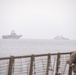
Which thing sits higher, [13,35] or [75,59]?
[13,35]

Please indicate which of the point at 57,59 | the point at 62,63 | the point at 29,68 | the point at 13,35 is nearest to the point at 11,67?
the point at 29,68

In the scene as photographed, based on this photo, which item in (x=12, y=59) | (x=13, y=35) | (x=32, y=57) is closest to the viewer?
(x=12, y=59)

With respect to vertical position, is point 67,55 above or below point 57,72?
above

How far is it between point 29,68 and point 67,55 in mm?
1745

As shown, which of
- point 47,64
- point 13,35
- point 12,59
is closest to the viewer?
point 12,59

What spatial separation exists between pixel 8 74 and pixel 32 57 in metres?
0.73

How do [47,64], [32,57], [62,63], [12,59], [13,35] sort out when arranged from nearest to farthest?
[12,59] < [32,57] < [47,64] < [62,63] < [13,35]

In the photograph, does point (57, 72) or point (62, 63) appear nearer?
point (57, 72)

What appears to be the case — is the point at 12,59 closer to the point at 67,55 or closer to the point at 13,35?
the point at 67,55

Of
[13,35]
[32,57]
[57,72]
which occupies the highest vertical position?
[13,35]

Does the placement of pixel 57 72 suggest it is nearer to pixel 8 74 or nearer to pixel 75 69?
pixel 75 69

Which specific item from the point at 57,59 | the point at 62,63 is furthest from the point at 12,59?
the point at 62,63

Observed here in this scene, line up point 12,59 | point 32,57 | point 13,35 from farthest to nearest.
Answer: point 13,35, point 32,57, point 12,59

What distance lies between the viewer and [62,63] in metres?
7.11
